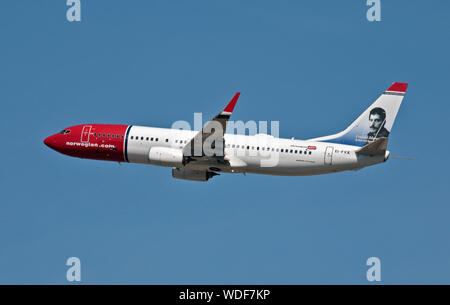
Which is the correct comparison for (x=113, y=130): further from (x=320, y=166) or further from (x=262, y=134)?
(x=320, y=166)

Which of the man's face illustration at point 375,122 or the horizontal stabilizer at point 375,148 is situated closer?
the horizontal stabilizer at point 375,148

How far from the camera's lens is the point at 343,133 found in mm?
70812

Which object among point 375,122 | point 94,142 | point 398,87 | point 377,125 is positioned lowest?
point 94,142

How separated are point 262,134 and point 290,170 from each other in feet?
13.4

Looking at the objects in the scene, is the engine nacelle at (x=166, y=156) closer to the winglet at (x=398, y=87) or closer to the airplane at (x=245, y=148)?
the airplane at (x=245, y=148)

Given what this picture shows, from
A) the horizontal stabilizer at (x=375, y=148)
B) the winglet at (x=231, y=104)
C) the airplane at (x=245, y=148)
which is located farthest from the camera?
the airplane at (x=245, y=148)

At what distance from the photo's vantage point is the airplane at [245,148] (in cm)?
6769

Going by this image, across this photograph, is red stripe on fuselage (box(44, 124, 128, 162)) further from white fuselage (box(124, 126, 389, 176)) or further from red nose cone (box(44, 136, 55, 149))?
white fuselage (box(124, 126, 389, 176))

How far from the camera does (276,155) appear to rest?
68.8 metres

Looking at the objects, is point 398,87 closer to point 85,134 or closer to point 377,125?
point 377,125

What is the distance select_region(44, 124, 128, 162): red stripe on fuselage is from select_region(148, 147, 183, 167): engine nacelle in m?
3.43

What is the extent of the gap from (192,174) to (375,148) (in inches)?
657

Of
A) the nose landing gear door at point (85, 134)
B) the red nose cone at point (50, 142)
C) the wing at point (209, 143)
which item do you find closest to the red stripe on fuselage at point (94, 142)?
the nose landing gear door at point (85, 134)

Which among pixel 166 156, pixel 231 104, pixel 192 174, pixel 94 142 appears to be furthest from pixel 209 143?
pixel 94 142
